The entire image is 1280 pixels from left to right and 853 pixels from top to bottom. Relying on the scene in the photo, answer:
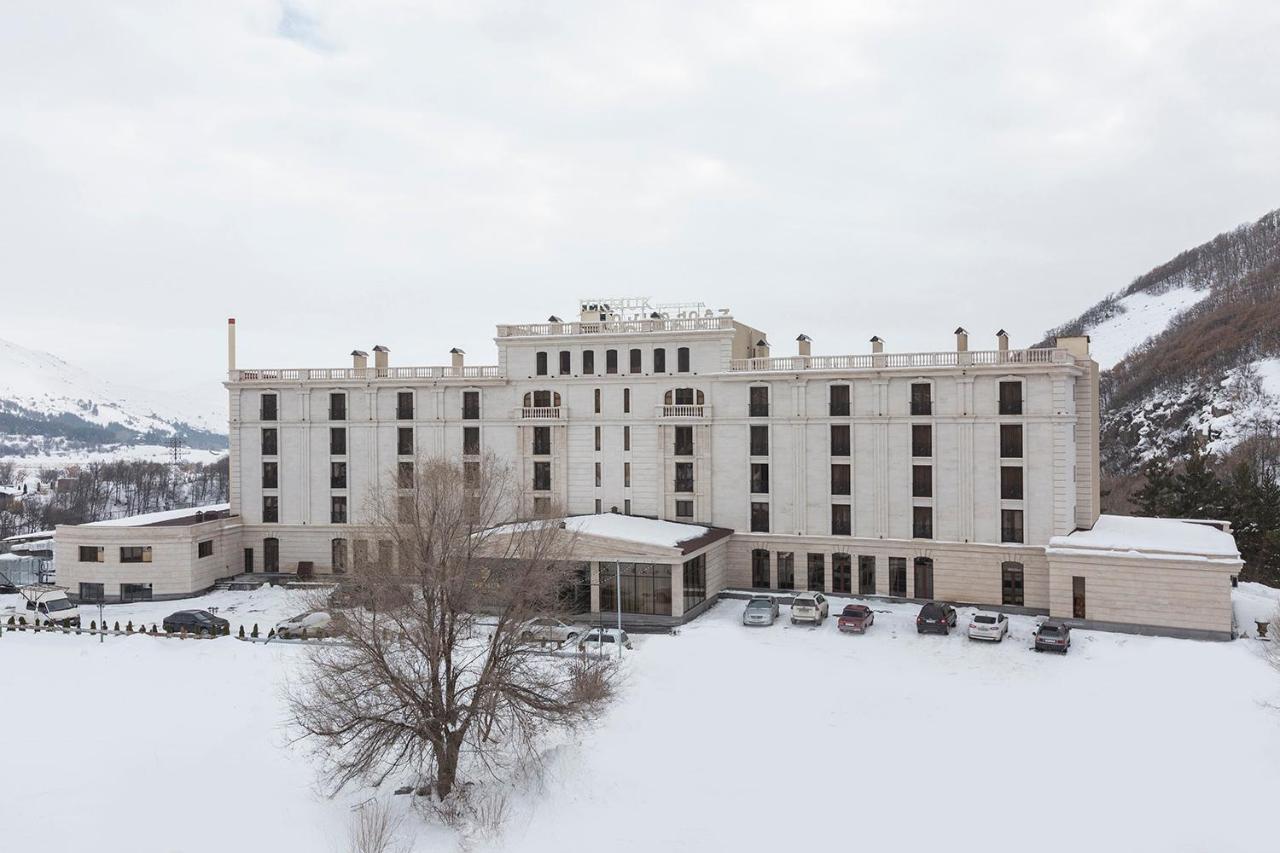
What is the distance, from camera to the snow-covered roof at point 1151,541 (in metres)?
46.5

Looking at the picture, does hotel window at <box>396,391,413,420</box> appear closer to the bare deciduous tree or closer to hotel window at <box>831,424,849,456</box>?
the bare deciduous tree

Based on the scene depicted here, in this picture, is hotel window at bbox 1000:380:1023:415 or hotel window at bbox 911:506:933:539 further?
hotel window at bbox 911:506:933:539

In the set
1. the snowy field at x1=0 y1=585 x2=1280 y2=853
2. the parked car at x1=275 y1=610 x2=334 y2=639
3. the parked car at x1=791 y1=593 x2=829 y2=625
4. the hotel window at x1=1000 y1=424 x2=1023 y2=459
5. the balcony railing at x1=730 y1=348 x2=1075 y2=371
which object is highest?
the balcony railing at x1=730 y1=348 x2=1075 y2=371

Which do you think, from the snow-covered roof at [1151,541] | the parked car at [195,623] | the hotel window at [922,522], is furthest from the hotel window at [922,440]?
the parked car at [195,623]

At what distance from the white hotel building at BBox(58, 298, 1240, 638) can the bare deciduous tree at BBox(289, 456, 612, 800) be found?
14.8 m

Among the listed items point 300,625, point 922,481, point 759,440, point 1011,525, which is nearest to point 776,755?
point 922,481

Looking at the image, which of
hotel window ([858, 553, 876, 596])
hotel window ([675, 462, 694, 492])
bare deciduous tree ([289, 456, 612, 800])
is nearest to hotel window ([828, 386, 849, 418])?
hotel window ([858, 553, 876, 596])

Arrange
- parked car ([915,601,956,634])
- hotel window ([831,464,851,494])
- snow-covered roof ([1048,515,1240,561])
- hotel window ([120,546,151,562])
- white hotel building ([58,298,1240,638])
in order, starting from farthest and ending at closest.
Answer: hotel window ([120,546,151,562])
hotel window ([831,464,851,494])
white hotel building ([58,298,1240,638])
parked car ([915,601,956,634])
snow-covered roof ([1048,515,1240,561])

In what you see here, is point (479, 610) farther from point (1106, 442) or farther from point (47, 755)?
point (1106, 442)

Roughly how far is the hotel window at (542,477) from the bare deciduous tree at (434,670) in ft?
89.1

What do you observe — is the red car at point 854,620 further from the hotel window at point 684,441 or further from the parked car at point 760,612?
the hotel window at point 684,441

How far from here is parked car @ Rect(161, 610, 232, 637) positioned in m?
51.3

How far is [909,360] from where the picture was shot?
56.5 meters

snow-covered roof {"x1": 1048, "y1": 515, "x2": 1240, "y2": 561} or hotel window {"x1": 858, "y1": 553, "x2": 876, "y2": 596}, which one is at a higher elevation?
snow-covered roof {"x1": 1048, "y1": 515, "x2": 1240, "y2": 561}
